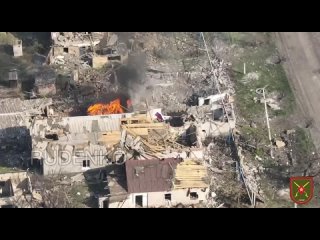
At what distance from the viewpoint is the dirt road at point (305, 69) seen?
35.9 meters

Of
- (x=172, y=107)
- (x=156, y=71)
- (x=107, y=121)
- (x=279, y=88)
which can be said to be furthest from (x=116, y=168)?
(x=279, y=88)

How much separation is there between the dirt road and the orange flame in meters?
10.6

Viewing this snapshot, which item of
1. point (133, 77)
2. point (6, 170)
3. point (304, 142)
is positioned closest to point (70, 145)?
point (6, 170)

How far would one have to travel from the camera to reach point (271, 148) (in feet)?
108

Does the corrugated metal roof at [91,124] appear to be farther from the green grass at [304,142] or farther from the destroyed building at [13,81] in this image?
the green grass at [304,142]

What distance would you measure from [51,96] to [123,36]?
8.28 metres

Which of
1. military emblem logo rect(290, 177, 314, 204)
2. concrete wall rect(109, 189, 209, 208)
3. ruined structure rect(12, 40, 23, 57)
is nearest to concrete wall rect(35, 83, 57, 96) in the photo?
ruined structure rect(12, 40, 23, 57)

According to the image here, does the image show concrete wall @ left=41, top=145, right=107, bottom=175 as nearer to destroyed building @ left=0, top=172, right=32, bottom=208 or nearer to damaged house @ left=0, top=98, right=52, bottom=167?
destroyed building @ left=0, top=172, right=32, bottom=208

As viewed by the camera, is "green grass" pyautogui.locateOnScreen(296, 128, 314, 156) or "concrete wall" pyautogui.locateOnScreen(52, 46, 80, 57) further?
"concrete wall" pyautogui.locateOnScreen(52, 46, 80, 57)

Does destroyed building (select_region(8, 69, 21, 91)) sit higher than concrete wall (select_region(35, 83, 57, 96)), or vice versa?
destroyed building (select_region(8, 69, 21, 91))

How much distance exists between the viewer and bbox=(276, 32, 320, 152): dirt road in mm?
35875

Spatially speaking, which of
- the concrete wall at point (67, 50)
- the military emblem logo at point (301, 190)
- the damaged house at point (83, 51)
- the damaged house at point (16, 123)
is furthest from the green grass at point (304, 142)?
the concrete wall at point (67, 50)

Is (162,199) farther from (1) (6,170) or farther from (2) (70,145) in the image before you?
(1) (6,170)

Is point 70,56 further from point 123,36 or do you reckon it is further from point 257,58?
point 257,58
